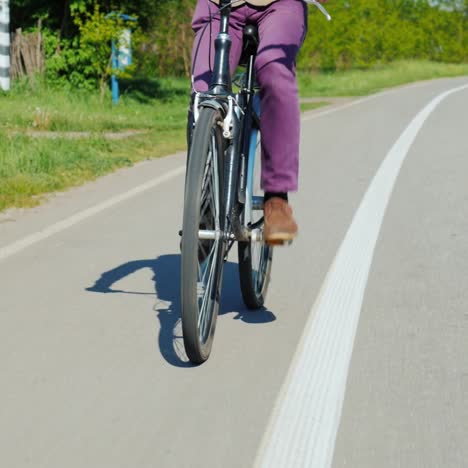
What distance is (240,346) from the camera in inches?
177

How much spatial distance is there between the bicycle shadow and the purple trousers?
71 cm

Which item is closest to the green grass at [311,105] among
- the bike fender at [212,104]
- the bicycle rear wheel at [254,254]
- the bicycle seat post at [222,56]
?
the bicycle rear wheel at [254,254]

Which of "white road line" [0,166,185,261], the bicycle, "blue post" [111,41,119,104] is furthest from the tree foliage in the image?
the bicycle

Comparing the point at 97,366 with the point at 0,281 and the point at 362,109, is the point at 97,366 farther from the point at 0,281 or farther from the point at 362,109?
the point at 362,109

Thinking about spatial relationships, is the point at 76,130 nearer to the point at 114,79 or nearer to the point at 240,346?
the point at 114,79

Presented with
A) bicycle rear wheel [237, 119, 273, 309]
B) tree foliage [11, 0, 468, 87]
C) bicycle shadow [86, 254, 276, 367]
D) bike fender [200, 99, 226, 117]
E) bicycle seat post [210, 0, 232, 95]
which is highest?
bicycle seat post [210, 0, 232, 95]

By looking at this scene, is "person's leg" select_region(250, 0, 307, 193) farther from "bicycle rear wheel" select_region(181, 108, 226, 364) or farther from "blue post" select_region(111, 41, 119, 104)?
"blue post" select_region(111, 41, 119, 104)

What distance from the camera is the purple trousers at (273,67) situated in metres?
4.45

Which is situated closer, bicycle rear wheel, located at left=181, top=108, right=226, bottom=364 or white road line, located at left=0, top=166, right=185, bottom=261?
bicycle rear wheel, located at left=181, top=108, right=226, bottom=364

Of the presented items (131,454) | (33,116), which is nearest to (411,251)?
(131,454)

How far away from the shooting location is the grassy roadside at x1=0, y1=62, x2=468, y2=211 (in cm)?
941

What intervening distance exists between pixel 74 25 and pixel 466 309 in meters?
16.1

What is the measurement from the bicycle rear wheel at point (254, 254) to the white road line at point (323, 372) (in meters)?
0.27

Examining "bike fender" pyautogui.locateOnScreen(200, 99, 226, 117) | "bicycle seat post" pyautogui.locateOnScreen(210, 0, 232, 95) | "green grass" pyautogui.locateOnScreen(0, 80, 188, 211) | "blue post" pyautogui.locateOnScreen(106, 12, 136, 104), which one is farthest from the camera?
"blue post" pyautogui.locateOnScreen(106, 12, 136, 104)
